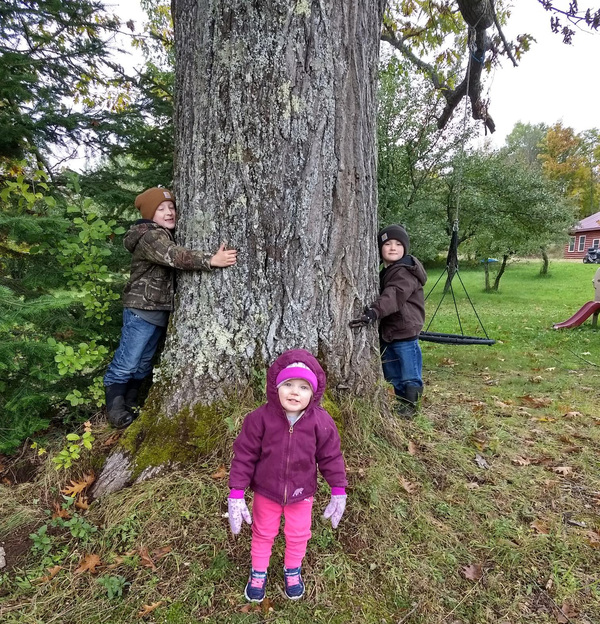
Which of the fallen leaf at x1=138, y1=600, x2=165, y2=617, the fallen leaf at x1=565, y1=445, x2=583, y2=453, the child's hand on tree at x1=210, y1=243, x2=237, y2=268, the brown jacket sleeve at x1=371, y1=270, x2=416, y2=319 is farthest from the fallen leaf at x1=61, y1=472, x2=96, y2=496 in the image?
the fallen leaf at x1=565, y1=445, x2=583, y2=453

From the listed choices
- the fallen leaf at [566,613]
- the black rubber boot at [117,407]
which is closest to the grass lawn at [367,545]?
the fallen leaf at [566,613]

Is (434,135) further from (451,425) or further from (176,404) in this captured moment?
(176,404)

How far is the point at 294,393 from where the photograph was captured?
193 centimetres

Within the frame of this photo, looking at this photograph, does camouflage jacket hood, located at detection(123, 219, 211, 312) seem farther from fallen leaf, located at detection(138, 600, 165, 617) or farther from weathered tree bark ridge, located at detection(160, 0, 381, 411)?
fallen leaf, located at detection(138, 600, 165, 617)

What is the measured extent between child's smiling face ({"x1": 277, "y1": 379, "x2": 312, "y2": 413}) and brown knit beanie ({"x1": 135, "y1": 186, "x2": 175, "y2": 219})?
1888 millimetres

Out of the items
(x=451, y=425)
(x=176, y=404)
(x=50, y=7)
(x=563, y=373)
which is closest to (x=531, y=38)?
(x=563, y=373)

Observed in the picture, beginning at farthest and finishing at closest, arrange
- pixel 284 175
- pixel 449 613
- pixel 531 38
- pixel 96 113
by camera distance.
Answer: pixel 531 38
pixel 96 113
pixel 284 175
pixel 449 613

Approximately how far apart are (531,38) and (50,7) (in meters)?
5.87

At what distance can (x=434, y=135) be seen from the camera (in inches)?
557

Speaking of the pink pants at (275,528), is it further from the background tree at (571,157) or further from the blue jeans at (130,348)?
the background tree at (571,157)

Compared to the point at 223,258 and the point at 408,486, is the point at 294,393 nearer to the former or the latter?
the point at 223,258

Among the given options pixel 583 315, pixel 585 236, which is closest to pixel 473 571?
pixel 583 315

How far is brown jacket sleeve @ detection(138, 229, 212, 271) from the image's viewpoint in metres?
2.74

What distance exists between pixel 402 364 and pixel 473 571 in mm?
1778
